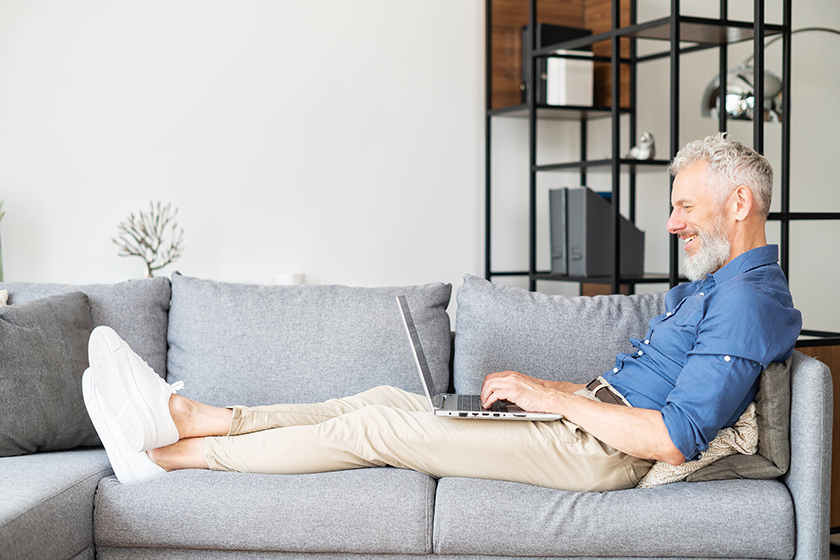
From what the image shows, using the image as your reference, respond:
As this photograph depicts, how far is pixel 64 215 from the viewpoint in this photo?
2955 millimetres

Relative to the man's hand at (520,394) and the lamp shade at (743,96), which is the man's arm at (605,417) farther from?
the lamp shade at (743,96)

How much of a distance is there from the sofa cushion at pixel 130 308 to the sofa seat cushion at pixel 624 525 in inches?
42.7

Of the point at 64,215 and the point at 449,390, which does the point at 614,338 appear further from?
the point at 64,215

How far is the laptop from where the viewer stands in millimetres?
1686

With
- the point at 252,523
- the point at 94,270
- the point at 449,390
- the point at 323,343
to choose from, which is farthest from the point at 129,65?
the point at 252,523

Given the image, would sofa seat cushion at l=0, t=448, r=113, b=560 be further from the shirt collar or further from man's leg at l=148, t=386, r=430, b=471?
the shirt collar

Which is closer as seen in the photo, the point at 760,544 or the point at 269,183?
the point at 760,544

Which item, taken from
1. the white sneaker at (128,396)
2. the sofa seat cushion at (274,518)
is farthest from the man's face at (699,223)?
the white sneaker at (128,396)

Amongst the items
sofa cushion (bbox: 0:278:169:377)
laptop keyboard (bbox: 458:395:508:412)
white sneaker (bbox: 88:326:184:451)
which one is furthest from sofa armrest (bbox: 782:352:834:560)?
sofa cushion (bbox: 0:278:169:377)

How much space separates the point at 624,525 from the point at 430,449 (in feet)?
1.53

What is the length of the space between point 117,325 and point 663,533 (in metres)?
1.62

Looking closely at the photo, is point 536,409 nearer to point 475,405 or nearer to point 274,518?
point 475,405

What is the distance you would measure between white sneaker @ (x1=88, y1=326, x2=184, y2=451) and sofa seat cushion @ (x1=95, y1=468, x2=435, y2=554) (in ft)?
0.42

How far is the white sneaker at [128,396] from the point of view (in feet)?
5.42
